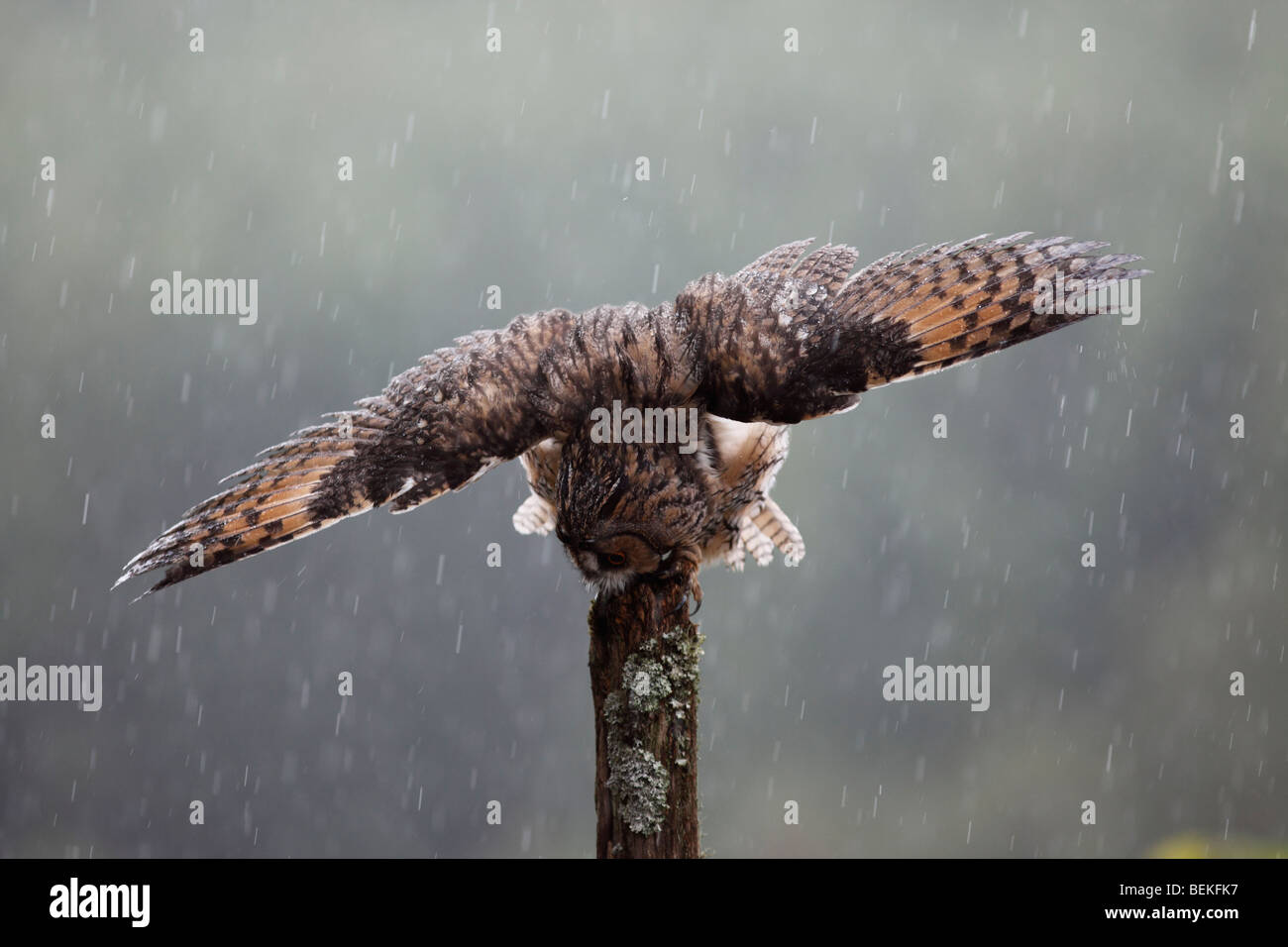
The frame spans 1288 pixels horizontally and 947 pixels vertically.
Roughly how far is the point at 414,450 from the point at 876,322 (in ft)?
4.63

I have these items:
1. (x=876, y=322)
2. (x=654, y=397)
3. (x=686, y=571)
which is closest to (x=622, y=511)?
(x=686, y=571)

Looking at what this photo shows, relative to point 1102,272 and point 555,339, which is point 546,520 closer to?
point 555,339

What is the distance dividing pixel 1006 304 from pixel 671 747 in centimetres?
152

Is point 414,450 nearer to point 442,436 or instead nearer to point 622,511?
point 442,436

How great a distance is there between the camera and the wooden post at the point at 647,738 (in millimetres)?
2705

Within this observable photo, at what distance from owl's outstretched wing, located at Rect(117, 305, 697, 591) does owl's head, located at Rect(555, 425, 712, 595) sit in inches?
7.4

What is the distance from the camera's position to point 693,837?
277cm

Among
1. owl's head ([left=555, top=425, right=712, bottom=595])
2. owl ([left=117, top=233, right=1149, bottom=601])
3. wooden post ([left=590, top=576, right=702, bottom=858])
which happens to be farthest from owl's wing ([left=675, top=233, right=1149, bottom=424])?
wooden post ([left=590, top=576, right=702, bottom=858])

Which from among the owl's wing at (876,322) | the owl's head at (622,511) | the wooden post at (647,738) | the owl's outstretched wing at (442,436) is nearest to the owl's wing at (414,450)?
the owl's outstretched wing at (442,436)

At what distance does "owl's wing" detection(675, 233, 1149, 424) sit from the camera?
2.88 meters

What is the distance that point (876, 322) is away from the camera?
298 centimetres

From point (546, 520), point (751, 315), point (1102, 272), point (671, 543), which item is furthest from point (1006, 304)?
point (546, 520)

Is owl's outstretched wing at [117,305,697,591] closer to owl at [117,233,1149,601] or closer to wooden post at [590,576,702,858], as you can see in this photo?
owl at [117,233,1149,601]

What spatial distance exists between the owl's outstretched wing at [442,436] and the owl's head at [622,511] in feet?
0.62
